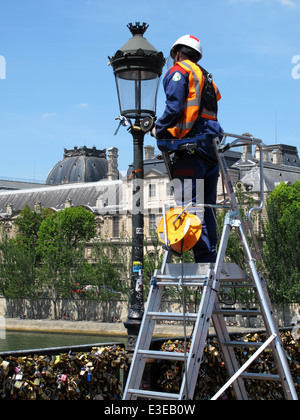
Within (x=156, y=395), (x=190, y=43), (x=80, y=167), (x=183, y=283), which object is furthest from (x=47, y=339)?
(x=80, y=167)

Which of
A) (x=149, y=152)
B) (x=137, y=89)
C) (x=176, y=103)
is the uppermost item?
(x=149, y=152)

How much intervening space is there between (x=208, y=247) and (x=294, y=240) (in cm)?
4539

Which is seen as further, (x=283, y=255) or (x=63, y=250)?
(x=63, y=250)

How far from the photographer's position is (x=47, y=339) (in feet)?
175

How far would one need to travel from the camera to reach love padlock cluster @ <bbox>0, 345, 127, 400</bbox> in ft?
20.7

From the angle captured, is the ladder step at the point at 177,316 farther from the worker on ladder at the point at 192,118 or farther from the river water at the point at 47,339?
the river water at the point at 47,339

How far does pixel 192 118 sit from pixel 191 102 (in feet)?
0.44

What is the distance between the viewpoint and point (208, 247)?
6.42 m

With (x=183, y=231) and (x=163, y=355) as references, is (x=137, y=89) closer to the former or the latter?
(x=183, y=231)

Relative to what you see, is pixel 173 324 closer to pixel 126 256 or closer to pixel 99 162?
pixel 126 256

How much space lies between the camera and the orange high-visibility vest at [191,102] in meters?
6.22

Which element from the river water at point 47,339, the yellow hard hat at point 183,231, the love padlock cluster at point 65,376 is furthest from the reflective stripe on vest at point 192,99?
the river water at point 47,339

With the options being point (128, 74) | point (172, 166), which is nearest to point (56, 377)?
point (172, 166)

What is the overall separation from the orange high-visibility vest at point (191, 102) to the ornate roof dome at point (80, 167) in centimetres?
11125
